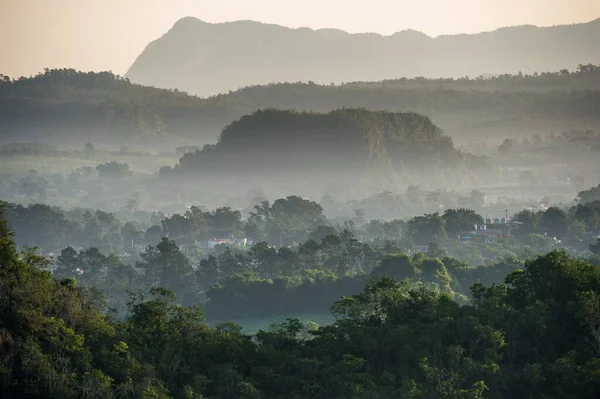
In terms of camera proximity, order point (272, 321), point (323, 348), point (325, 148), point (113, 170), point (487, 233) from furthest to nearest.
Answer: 1. point (113, 170)
2. point (325, 148)
3. point (487, 233)
4. point (272, 321)
5. point (323, 348)

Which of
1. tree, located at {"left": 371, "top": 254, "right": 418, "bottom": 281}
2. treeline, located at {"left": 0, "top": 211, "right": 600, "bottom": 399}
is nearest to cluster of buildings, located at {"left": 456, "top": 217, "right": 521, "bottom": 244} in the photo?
tree, located at {"left": 371, "top": 254, "right": 418, "bottom": 281}

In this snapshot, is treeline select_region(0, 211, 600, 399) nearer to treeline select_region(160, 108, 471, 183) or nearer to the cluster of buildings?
the cluster of buildings

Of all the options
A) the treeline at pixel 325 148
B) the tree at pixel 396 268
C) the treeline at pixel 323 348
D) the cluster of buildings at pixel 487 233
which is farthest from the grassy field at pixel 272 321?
the treeline at pixel 325 148

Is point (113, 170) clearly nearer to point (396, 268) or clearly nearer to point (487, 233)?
point (487, 233)

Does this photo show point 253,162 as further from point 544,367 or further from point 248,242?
point 544,367

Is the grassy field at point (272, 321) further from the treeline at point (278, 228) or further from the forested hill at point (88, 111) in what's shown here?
the forested hill at point (88, 111)

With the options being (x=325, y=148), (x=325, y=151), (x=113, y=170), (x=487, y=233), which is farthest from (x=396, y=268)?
(x=113, y=170)
